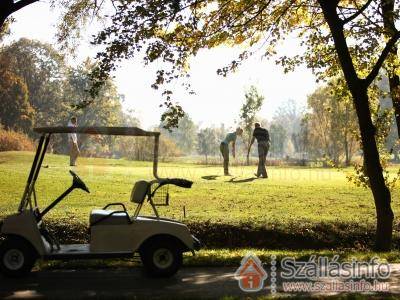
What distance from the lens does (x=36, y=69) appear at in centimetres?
7569

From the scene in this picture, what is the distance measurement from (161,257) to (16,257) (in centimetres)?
208

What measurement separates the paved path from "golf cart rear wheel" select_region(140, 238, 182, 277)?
15 cm

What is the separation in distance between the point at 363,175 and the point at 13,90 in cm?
5145

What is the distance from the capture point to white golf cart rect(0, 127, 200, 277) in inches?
292

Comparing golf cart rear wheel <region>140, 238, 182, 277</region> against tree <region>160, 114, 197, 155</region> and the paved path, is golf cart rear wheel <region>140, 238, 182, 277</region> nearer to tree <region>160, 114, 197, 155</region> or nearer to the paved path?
the paved path

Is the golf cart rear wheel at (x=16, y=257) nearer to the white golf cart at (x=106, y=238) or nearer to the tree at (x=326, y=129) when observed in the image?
the white golf cart at (x=106, y=238)

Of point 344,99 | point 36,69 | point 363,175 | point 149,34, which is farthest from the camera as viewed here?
point 36,69

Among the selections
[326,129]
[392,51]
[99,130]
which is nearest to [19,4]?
[99,130]

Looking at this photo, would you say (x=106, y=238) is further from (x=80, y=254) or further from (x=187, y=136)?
(x=187, y=136)

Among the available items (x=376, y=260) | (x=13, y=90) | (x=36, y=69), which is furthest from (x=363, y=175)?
(x=36, y=69)

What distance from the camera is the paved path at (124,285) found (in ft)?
21.6

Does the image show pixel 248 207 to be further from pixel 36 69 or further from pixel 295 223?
pixel 36 69

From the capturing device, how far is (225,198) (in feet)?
53.7

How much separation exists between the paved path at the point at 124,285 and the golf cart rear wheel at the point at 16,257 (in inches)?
5.5
